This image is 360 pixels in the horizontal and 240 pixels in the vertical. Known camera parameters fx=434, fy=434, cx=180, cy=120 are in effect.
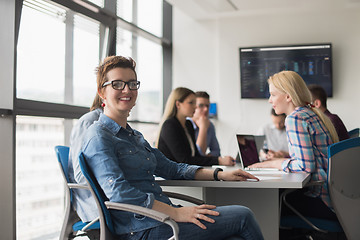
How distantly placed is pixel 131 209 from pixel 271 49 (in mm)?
4964

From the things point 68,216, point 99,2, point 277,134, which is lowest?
point 68,216

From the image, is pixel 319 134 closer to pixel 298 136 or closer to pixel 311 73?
pixel 298 136

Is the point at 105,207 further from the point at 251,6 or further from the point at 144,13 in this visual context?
the point at 251,6

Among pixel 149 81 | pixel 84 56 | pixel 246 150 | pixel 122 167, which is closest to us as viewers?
pixel 122 167

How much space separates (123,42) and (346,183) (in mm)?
3677

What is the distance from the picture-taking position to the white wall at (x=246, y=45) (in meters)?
5.99

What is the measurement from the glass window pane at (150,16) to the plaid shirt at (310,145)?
11.8 ft

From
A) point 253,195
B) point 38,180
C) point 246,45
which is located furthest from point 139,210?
point 246,45

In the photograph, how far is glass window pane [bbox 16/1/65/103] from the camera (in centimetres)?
363

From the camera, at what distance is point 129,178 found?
1.87 m

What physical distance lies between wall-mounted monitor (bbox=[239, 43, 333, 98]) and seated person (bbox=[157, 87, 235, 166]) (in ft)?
9.10

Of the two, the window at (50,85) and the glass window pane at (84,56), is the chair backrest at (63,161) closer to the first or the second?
the window at (50,85)

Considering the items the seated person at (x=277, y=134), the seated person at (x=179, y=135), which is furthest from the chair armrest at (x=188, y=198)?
the seated person at (x=277, y=134)

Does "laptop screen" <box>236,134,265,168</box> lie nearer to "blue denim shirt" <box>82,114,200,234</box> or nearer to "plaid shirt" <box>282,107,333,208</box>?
"plaid shirt" <box>282,107,333,208</box>
